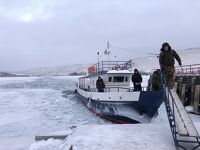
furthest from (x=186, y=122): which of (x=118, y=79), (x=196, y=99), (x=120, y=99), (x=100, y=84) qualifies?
(x=118, y=79)

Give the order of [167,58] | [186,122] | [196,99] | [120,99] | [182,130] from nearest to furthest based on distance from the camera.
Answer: [182,130]
[186,122]
[167,58]
[120,99]
[196,99]

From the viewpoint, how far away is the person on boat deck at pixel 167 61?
10719 millimetres

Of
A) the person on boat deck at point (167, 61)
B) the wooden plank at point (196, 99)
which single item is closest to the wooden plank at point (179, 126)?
the person on boat deck at point (167, 61)

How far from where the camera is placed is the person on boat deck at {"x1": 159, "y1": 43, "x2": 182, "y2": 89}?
422 inches

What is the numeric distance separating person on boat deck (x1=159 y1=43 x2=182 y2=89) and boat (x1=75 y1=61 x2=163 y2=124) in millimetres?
5430

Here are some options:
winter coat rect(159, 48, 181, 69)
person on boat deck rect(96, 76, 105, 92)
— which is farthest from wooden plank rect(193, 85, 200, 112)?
winter coat rect(159, 48, 181, 69)

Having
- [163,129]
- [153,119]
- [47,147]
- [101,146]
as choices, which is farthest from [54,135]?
[153,119]

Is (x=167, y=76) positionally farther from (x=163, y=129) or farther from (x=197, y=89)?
(x=197, y=89)

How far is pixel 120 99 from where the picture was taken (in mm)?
20328

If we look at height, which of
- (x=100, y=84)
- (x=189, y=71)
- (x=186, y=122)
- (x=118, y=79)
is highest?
(x=189, y=71)

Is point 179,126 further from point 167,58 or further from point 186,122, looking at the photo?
point 167,58

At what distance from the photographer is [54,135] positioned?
10.6 m

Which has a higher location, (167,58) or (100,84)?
(167,58)

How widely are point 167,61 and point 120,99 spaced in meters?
9.75
